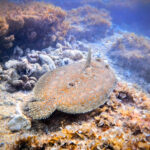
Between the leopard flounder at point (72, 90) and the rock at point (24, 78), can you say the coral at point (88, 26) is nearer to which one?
the rock at point (24, 78)

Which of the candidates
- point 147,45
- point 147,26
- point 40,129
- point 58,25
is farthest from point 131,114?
point 147,26

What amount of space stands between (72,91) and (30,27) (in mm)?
7580

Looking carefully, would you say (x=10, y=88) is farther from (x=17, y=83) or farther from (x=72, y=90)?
(x=72, y=90)

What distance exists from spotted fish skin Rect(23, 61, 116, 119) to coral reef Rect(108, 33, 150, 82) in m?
9.57

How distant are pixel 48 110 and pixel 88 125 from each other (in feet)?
3.89

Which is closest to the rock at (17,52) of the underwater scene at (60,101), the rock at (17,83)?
the underwater scene at (60,101)

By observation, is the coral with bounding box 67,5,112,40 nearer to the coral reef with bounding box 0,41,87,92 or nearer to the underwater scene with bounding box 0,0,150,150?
the underwater scene with bounding box 0,0,150,150

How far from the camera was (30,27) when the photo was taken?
366 inches

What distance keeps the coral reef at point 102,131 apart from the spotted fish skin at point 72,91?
1.23 feet

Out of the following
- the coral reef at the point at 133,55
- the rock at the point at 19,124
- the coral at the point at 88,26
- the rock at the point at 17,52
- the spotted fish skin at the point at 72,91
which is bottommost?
the coral reef at the point at 133,55

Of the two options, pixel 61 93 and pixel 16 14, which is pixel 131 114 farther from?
pixel 16 14

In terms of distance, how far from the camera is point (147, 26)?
38.5 meters

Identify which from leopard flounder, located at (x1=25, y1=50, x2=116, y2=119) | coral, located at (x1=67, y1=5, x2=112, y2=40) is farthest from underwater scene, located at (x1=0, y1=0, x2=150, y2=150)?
coral, located at (x1=67, y1=5, x2=112, y2=40)

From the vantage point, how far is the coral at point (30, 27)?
8125 millimetres
